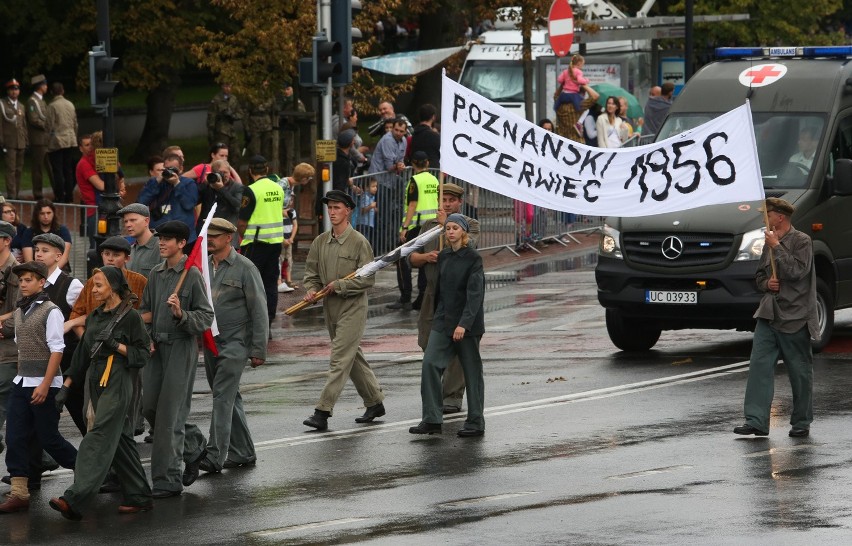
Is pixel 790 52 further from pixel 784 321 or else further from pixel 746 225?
pixel 784 321

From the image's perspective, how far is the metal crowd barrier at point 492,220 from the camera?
25219 mm

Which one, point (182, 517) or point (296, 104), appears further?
point (296, 104)

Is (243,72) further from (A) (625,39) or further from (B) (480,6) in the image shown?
(A) (625,39)

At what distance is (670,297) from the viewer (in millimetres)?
17125

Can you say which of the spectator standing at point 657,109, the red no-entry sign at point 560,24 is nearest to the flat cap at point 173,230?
the red no-entry sign at point 560,24

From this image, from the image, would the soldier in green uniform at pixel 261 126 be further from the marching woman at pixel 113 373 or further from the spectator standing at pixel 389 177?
the marching woman at pixel 113 373

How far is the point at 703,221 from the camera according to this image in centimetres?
1717

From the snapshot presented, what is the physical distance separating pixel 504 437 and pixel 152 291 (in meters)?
3.13

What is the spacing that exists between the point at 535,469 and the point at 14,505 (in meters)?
3.53

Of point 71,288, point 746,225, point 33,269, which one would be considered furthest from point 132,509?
point 746,225

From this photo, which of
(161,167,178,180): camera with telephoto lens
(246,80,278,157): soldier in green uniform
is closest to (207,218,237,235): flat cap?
(161,167,178,180): camera with telephoto lens

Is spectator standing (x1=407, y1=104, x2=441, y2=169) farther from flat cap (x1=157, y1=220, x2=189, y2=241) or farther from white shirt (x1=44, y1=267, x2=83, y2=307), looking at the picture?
flat cap (x1=157, y1=220, x2=189, y2=241)

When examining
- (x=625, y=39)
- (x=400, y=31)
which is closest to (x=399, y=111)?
(x=400, y=31)

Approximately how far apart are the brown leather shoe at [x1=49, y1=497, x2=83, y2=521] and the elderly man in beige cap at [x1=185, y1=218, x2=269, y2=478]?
165 centimetres
